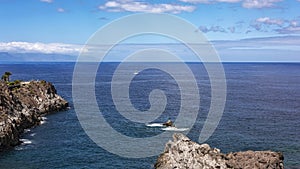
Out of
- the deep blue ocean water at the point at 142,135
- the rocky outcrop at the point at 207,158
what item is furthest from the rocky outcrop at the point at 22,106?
the rocky outcrop at the point at 207,158

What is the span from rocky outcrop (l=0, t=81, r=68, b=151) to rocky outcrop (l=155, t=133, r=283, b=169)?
1717 inches

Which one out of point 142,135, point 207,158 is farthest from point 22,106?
point 207,158

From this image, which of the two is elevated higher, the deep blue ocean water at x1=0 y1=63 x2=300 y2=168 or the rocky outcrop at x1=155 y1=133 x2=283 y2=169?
the rocky outcrop at x1=155 y1=133 x2=283 y2=169

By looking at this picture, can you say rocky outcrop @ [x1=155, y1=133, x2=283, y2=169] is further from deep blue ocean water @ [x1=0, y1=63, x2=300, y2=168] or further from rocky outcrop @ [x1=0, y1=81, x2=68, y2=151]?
rocky outcrop @ [x1=0, y1=81, x2=68, y2=151]

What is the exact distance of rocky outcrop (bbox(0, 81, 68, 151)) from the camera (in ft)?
310

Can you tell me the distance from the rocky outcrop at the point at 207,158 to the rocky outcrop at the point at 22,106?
43605mm

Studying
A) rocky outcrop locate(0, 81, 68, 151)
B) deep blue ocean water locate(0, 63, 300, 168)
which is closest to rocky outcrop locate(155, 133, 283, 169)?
deep blue ocean water locate(0, 63, 300, 168)

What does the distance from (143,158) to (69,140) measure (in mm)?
27817

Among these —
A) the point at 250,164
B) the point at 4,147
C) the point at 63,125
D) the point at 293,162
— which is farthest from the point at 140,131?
the point at 250,164

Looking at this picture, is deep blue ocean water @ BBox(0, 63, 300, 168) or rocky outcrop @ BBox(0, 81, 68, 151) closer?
deep blue ocean water @ BBox(0, 63, 300, 168)

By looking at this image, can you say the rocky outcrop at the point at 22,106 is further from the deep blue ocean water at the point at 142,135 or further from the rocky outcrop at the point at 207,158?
the rocky outcrop at the point at 207,158

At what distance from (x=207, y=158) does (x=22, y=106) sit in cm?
7609

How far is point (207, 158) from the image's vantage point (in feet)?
204

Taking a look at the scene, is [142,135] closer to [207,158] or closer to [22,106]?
[22,106]
